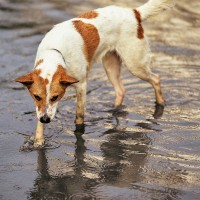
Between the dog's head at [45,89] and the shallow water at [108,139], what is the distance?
21.9 inches

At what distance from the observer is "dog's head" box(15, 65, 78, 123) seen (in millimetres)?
6641

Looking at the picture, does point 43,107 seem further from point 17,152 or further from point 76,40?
point 76,40

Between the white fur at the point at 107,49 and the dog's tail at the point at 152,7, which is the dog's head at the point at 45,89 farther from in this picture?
the dog's tail at the point at 152,7

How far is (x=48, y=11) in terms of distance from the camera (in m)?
13.8

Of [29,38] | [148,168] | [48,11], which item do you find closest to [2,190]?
[148,168]

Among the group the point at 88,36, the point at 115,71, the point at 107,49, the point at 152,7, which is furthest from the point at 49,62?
the point at 152,7

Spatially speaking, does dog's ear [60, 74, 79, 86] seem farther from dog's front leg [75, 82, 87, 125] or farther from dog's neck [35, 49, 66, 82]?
dog's front leg [75, 82, 87, 125]

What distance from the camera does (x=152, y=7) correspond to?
8.66 m

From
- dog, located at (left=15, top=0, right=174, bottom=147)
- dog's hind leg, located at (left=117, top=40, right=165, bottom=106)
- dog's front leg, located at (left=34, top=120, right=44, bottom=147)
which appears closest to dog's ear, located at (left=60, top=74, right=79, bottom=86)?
dog, located at (left=15, top=0, right=174, bottom=147)

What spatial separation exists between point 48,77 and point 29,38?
524 cm

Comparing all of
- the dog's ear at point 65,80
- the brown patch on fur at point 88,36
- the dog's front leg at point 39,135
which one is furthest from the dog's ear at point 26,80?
the brown patch on fur at point 88,36

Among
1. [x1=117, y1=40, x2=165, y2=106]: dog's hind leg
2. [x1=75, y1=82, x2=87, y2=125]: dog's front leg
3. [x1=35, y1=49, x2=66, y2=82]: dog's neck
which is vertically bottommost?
[x1=75, y1=82, x2=87, y2=125]: dog's front leg

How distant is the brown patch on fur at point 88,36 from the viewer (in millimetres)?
7816

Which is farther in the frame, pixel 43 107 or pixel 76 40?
pixel 76 40
